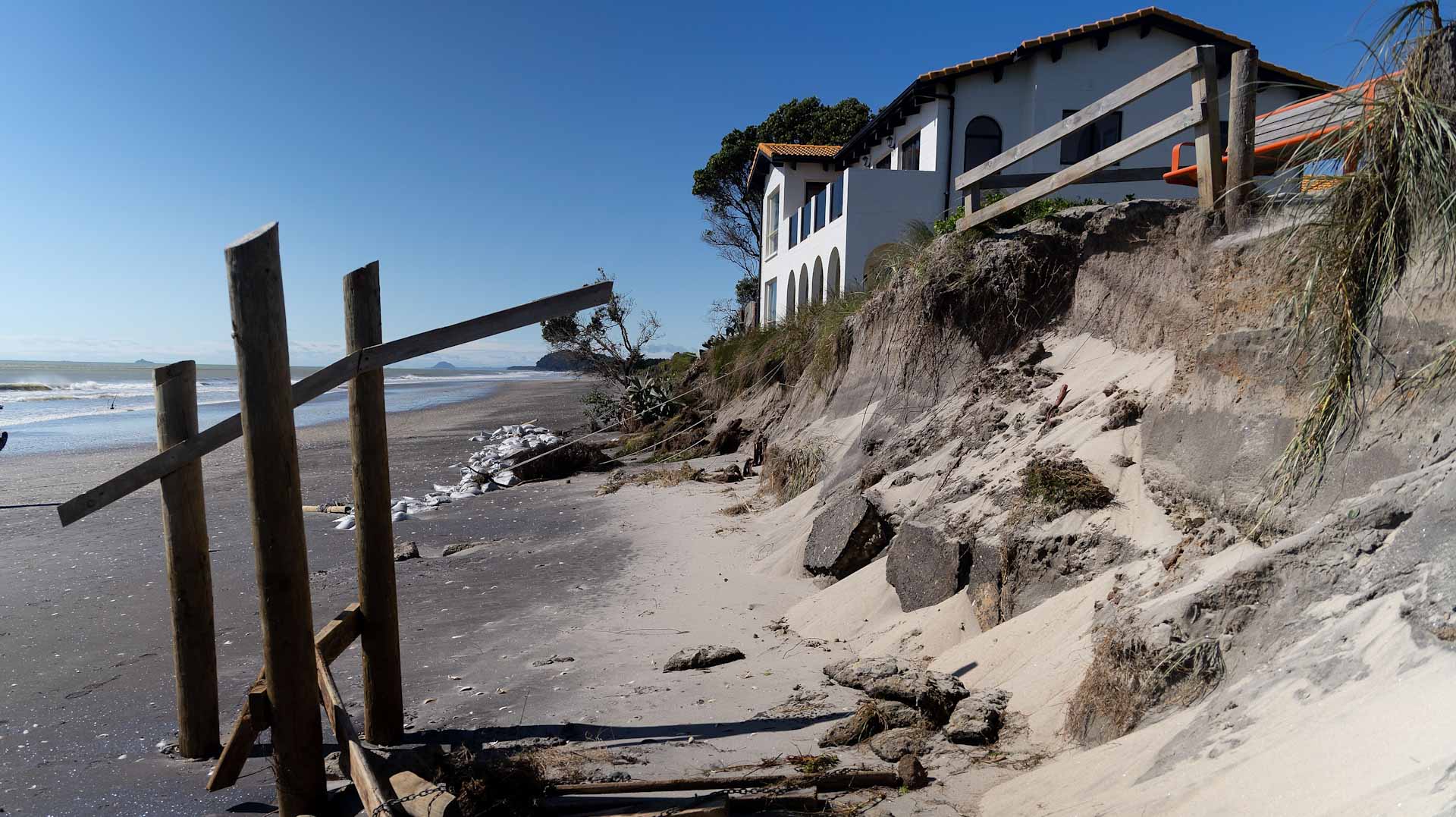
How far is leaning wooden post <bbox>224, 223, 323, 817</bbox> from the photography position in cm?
356

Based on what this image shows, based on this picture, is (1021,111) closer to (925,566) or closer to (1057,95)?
(1057,95)

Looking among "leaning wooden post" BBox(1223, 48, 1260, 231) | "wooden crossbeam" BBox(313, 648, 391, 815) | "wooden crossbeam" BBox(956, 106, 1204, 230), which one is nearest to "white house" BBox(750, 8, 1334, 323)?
"wooden crossbeam" BBox(956, 106, 1204, 230)

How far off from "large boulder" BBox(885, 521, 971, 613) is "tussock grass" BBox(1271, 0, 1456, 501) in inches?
86.5

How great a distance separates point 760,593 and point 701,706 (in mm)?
2438

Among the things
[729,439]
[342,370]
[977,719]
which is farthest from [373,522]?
[729,439]

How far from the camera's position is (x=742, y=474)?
1320 cm

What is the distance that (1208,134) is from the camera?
20.2ft

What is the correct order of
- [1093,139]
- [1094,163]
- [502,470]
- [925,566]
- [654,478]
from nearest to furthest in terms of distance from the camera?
[925,566]
[1094,163]
[654,478]
[502,470]
[1093,139]

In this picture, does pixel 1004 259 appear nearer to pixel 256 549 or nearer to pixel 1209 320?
pixel 1209 320

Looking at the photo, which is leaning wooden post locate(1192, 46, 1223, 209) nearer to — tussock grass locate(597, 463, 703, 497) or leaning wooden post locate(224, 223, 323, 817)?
leaning wooden post locate(224, 223, 323, 817)

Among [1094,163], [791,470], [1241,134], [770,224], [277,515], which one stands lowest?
[791,470]

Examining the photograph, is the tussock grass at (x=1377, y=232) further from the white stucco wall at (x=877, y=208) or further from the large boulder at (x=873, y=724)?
the white stucco wall at (x=877, y=208)

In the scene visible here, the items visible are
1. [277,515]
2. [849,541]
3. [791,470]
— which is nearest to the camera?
[277,515]

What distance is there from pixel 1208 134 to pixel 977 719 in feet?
15.4
